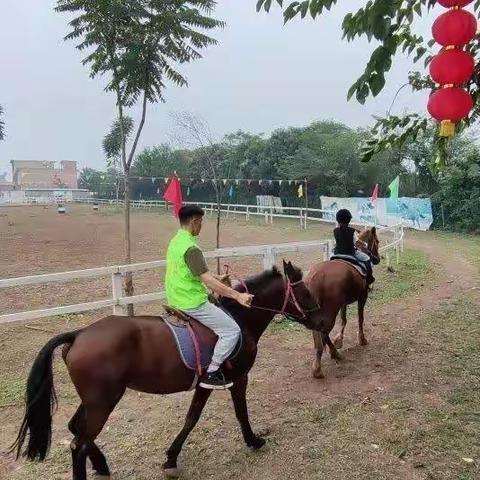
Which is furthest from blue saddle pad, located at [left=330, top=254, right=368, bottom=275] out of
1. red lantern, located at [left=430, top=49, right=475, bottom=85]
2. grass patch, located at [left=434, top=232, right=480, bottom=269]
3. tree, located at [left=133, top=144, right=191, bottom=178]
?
tree, located at [left=133, top=144, right=191, bottom=178]

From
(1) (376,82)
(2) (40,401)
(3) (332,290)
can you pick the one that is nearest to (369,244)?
(3) (332,290)

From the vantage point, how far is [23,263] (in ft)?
43.3

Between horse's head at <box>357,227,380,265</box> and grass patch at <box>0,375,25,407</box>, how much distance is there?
5.08 m

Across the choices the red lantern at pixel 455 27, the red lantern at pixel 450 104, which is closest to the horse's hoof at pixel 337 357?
the red lantern at pixel 450 104

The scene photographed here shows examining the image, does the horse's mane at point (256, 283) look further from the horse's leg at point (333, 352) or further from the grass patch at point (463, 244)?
the grass patch at point (463, 244)

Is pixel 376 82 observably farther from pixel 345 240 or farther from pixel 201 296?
pixel 345 240

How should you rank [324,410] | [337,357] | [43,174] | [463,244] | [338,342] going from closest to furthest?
[324,410] < [337,357] < [338,342] < [463,244] < [43,174]

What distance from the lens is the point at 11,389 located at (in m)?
5.46

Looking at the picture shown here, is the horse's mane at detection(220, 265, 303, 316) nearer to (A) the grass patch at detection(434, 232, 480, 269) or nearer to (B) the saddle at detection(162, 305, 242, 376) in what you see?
(B) the saddle at detection(162, 305, 242, 376)

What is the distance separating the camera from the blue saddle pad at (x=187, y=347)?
3.81 m

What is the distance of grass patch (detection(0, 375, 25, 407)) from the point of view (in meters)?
5.21

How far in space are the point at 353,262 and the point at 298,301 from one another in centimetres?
247

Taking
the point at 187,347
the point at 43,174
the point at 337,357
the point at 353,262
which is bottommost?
the point at 337,357

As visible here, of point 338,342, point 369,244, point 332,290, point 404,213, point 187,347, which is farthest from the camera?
point 404,213
